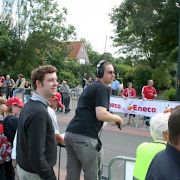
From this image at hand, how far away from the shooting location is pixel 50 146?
337cm

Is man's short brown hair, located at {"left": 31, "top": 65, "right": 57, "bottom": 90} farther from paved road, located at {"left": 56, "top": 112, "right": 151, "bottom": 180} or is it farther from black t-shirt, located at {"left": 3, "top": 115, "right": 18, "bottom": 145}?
paved road, located at {"left": 56, "top": 112, "right": 151, "bottom": 180}

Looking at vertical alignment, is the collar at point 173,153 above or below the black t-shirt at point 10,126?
above

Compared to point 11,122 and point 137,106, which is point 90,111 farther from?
point 137,106

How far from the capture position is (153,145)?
288 centimetres

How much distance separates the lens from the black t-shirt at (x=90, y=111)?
4.22 m

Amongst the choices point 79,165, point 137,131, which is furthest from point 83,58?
point 79,165

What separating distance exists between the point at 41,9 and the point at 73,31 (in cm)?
335

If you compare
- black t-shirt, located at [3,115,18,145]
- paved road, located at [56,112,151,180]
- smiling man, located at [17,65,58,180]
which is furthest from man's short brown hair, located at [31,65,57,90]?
paved road, located at [56,112,151,180]

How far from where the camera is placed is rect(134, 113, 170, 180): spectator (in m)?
2.85

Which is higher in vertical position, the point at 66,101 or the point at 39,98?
the point at 39,98

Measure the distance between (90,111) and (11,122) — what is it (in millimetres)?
992

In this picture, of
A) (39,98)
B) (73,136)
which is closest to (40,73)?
(39,98)

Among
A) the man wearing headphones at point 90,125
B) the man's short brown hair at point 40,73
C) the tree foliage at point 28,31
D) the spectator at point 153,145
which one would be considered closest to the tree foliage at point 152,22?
the tree foliage at point 28,31

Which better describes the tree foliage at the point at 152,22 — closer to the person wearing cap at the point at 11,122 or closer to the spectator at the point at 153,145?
the person wearing cap at the point at 11,122
